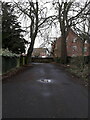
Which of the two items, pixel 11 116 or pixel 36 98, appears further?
pixel 36 98

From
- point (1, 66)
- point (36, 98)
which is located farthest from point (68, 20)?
point (36, 98)

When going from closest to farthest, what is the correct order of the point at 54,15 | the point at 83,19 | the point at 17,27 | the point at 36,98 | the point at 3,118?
1. the point at 3,118
2. the point at 36,98
3. the point at 83,19
4. the point at 17,27
5. the point at 54,15

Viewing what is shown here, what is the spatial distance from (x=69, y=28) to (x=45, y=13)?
5.03m

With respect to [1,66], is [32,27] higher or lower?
higher

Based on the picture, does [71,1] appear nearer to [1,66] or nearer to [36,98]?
[1,66]

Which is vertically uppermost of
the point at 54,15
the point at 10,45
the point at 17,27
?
the point at 54,15

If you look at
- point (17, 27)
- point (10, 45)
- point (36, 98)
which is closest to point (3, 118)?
point (36, 98)

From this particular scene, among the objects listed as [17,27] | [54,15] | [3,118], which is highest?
[54,15]

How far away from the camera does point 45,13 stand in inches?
1283

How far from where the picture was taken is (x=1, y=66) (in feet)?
50.4

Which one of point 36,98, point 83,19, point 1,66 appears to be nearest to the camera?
point 36,98

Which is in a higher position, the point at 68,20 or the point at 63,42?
the point at 68,20

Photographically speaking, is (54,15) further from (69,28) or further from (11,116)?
(11,116)

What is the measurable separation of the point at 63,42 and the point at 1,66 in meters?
21.5
